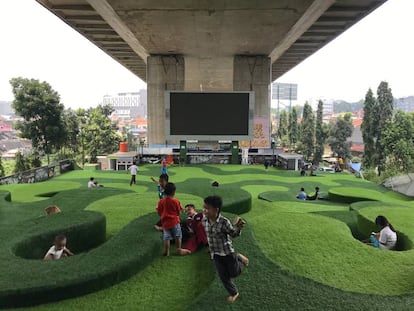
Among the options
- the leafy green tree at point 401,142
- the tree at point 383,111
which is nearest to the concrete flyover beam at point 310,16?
the leafy green tree at point 401,142

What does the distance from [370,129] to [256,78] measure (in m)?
16.0

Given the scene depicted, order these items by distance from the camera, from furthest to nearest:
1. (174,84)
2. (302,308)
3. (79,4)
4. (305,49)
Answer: (305,49), (174,84), (79,4), (302,308)

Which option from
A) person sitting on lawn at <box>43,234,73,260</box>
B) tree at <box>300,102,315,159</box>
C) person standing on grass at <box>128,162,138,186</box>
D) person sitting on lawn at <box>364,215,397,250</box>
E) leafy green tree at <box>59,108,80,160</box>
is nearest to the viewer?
person sitting on lawn at <box>43,234,73,260</box>

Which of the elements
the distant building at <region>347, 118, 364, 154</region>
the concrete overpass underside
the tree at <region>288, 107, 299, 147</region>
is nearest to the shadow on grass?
the concrete overpass underside

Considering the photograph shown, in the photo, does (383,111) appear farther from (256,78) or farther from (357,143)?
(357,143)

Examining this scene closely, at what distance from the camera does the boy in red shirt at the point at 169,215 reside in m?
6.96

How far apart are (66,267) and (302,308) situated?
3.96 metres

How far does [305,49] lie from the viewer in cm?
4419

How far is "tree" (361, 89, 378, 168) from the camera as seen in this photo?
44.3 m

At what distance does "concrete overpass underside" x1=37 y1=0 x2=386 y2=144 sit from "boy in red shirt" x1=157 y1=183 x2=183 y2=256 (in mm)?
17348

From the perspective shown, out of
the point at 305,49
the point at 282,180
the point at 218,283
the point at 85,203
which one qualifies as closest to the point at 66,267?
the point at 218,283

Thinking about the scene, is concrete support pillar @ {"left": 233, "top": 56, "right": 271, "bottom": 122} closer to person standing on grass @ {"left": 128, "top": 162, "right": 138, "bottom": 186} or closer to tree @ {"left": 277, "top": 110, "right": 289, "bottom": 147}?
person standing on grass @ {"left": 128, "top": 162, "right": 138, "bottom": 186}

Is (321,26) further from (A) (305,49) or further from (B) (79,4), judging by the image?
(B) (79,4)

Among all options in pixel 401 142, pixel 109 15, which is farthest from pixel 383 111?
pixel 109 15
